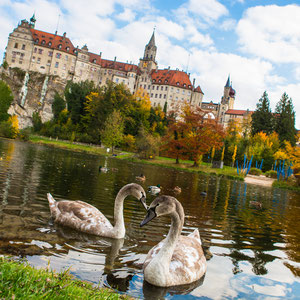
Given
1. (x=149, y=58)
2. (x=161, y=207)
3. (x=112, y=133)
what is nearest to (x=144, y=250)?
(x=161, y=207)

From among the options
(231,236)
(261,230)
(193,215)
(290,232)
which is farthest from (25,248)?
(290,232)

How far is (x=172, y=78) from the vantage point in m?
112

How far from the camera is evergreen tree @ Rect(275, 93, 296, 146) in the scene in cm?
7806

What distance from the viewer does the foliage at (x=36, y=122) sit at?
250 ft

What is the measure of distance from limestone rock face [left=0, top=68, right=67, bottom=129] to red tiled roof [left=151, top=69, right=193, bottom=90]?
37563 millimetres

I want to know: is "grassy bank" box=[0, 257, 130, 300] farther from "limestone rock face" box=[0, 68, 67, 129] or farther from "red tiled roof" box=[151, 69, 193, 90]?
"red tiled roof" box=[151, 69, 193, 90]

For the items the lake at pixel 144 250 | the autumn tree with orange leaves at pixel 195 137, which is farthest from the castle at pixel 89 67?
the lake at pixel 144 250

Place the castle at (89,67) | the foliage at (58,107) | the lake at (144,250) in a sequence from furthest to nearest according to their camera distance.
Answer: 1. the castle at (89,67)
2. the foliage at (58,107)
3. the lake at (144,250)

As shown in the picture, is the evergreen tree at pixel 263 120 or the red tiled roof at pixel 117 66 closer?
the evergreen tree at pixel 263 120

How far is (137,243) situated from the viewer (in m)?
7.12

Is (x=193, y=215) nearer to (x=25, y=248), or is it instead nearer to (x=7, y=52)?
(x=25, y=248)

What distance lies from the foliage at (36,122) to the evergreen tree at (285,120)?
62.9 m

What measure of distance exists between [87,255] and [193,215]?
251 inches

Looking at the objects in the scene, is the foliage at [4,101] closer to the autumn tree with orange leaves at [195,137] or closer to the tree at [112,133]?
the tree at [112,133]
